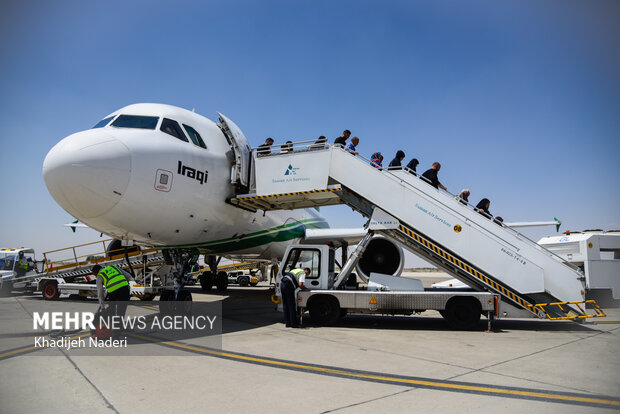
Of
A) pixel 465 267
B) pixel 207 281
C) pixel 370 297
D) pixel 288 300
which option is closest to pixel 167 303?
pixel 288 300

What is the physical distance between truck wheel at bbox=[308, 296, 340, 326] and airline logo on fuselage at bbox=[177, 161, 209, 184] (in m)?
3.72

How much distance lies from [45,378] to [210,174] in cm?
581

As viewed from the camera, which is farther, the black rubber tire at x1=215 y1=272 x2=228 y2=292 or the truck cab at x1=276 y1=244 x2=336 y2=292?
→ the black rubber tire at x1=215 y1=272 x2=228 y2=292

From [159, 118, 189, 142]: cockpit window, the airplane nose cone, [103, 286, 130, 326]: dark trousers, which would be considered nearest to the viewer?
[103, 286, 130, 326]: dark trousers

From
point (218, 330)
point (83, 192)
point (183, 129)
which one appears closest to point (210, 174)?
point (183, 129)

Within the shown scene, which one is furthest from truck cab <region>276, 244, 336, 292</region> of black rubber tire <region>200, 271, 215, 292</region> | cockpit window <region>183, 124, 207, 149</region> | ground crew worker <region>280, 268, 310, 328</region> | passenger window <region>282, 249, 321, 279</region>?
black rubber tire <region>200, 271, 215, 292</region>

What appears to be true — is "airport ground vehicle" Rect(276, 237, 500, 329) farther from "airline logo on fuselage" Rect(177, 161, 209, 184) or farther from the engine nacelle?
"airline logo on fuselage" Rect(177, 161, 209, 184)

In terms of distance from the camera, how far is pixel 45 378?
14.7 ft

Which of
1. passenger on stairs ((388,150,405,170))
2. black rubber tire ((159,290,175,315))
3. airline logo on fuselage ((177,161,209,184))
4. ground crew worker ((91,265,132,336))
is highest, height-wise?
passenger on stairs ((388,150,405,170))

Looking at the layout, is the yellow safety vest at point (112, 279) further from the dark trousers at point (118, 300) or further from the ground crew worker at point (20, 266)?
the ground crew worker at point (20, 266)

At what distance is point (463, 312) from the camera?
8.70 meters

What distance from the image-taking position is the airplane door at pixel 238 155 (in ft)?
33.5

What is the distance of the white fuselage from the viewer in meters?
7.43

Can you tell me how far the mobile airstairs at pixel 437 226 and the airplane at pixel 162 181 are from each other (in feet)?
2.76
